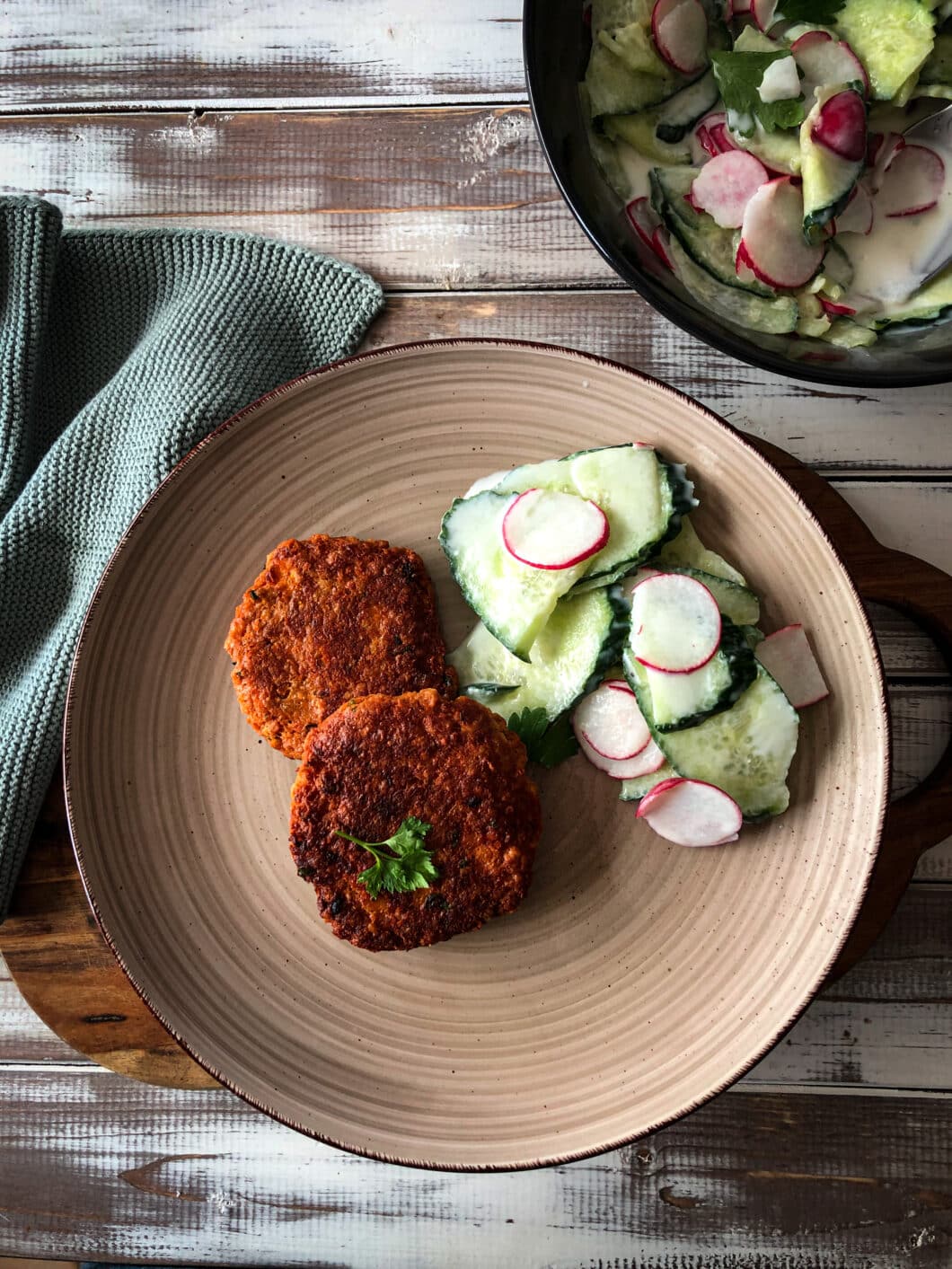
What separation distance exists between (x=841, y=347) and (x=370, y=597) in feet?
3.24

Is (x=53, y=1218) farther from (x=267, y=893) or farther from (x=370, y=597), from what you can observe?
(x=370, y=597)

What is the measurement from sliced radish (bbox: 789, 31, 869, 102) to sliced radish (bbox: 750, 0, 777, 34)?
73 millimetres

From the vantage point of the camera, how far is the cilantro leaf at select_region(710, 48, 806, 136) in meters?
1.80

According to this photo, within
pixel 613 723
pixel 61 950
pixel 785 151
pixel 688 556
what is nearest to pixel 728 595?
pixel 688 556

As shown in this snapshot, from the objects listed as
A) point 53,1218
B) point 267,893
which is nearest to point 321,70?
point 267,893

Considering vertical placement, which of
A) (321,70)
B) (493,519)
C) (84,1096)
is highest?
(321,70)

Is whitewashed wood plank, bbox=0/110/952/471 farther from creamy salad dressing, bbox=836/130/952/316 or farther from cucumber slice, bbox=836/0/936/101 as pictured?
cucumber slice, bbox=836/0/936/101

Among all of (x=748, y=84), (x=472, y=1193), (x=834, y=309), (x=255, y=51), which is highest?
(x=255, y=51)

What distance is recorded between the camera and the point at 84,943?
2.21m

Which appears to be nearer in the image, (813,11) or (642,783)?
(813,11)

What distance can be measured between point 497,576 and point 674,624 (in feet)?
1.15

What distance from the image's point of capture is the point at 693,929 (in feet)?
6.83

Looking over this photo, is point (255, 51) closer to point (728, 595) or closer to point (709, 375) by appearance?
point (709, 375)

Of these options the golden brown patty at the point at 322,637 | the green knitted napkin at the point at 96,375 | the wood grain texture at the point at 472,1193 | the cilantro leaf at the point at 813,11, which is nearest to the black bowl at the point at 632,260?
the cilantro leaf at the point at 813,11
